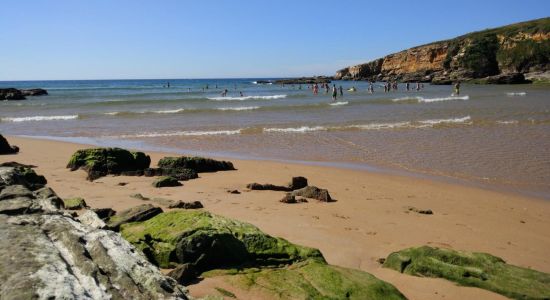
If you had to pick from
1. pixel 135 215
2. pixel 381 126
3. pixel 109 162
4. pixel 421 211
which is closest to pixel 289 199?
pixel 421 211

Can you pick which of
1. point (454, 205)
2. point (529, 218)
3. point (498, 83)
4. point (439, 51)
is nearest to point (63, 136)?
point (454, 205)

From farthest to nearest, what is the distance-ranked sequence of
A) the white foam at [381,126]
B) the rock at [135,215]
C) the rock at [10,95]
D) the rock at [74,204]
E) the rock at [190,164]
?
1. the rock at [10,95]
2. the white foam at [381,126]
3. the rock at [190,164]
4. the rock at [74,204]
5. the rock at [135,215]

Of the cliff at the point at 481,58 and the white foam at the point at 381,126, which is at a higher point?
the cliff at the point at 481,58

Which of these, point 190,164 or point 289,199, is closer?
point 289,199

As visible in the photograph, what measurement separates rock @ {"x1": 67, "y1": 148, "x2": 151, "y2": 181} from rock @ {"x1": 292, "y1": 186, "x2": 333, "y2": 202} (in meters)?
4.18

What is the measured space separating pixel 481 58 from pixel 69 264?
93.1 m

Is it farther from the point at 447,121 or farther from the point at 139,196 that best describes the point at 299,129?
the point at 139,196

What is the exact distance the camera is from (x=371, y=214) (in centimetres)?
798

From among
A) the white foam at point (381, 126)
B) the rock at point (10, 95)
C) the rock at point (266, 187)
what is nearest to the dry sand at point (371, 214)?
the rock at point (266, 187)

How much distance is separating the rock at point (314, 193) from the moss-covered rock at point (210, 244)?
11.8 feet

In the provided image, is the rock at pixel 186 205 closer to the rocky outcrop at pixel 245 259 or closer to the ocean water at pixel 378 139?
the rocky outcrop at pixel 245 259

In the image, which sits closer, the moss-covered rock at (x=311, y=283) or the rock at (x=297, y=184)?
the moss-covered rock at (x=311, y=283)

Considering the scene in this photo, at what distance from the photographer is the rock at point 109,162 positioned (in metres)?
11.2

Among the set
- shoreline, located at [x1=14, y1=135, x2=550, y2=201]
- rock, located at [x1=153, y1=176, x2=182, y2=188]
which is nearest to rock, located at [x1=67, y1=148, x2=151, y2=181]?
rock, located at [x1=153, y1=176, x2=182, y2=188]
